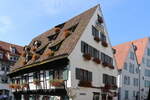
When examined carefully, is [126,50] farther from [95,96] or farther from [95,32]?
[95,96]

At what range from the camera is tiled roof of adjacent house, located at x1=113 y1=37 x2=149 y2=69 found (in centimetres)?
4470

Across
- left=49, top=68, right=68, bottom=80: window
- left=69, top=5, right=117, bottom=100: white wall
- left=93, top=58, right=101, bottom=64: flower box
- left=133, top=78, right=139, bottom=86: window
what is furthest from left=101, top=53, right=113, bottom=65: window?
left=133, top=78, right=139, bottom=86: window

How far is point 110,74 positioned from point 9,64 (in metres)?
22.7

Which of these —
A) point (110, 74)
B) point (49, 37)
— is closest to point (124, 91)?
point (110, 74)

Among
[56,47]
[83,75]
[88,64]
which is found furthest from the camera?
[56,47]

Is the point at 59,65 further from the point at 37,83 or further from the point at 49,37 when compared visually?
the point at 49,37

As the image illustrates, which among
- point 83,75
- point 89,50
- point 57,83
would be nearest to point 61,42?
point 89,50

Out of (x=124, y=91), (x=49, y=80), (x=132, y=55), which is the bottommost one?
(x=124, y=91)

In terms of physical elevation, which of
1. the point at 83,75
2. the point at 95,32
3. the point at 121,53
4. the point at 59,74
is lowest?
the point at 83,75

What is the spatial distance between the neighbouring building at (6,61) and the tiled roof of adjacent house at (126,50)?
66.2 feet

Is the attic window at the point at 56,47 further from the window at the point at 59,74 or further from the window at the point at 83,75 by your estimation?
the window at the point at 83,75

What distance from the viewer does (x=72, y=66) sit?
24625mm

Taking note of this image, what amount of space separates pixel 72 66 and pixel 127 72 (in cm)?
2298

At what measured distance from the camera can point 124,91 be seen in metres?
43.9
